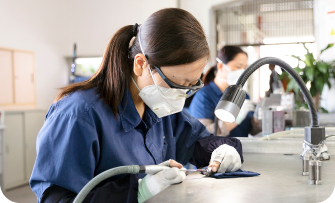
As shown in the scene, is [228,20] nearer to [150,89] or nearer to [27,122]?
[27,122]

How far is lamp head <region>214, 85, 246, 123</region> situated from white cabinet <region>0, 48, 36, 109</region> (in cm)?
496

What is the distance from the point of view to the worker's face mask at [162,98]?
1.26 m

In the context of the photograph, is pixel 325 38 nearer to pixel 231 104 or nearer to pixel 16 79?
pixel 231 104

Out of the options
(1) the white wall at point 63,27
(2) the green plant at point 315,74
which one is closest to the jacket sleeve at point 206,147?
(2) the green plant at point 315,74

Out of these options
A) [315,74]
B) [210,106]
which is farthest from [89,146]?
[315,74]

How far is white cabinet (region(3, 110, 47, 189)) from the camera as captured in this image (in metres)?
4.49

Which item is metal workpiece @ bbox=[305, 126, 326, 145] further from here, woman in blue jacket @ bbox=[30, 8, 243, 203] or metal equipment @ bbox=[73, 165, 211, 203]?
metal equipment @ bbox=[73, 165, 211, 203]

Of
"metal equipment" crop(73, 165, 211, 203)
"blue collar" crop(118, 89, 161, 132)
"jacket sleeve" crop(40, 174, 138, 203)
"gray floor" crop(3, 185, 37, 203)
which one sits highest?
"blue collar" crop(118, 89, 161, 132)

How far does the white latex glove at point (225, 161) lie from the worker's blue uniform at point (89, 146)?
0.26 meters

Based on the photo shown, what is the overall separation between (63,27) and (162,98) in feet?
18.0

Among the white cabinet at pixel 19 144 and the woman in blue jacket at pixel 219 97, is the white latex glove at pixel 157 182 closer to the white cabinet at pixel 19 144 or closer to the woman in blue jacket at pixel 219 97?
the woman in blue jacket at pixel 219 97

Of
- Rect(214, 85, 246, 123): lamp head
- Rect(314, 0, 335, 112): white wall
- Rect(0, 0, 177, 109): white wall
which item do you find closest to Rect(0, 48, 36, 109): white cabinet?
Rect(0, 0, 177, 109): white wall

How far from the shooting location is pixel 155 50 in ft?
3.83

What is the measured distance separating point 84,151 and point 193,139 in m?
0.66
